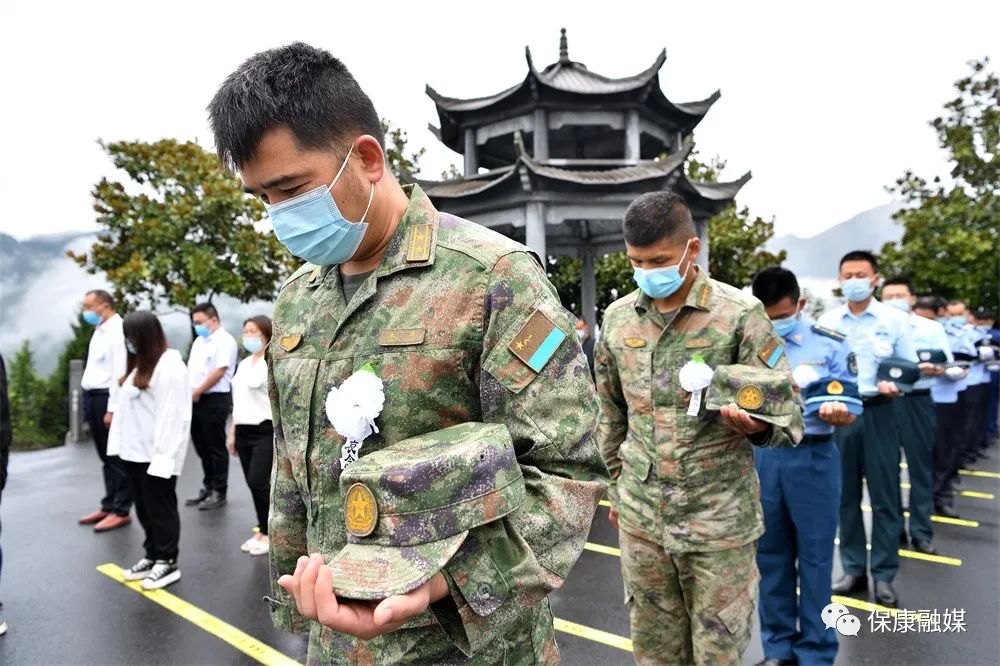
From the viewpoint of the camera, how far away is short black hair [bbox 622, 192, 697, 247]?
8.34ft

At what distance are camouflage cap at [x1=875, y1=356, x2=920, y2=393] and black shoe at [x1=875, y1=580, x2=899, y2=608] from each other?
1.28 metres

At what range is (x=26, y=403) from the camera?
44.0ft

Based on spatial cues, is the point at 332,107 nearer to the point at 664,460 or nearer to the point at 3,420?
the point at 664,460

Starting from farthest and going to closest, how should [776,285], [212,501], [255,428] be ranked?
[212,501] < [255,428] < [776,285]

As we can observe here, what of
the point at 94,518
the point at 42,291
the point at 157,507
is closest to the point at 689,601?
the point at 157,507

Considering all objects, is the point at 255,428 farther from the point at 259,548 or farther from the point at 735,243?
the point at 735,243

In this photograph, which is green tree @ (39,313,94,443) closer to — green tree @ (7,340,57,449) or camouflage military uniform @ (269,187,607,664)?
green tree @ (7,340,57,449)

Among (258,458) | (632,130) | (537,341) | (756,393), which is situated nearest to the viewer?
(537,341)

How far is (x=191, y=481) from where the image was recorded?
793 cm

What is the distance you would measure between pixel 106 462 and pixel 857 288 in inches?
263

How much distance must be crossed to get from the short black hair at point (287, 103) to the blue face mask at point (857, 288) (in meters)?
4.13

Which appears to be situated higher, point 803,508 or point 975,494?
point 803,508

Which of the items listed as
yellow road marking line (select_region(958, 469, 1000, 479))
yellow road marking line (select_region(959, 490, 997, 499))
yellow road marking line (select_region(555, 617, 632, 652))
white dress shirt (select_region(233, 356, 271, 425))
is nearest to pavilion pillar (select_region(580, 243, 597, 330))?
yellow road marking line (select_region(958, 469, 1000, 479))

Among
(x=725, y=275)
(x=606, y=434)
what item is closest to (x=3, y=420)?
(x=606, y=434)
